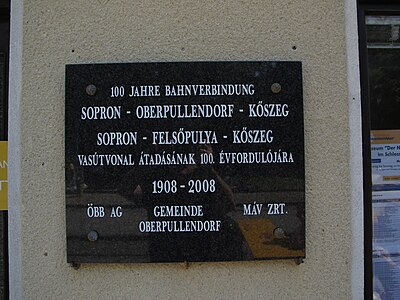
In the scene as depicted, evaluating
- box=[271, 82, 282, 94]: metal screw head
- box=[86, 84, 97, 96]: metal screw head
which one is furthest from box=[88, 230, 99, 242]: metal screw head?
box=[271, 82, 282, 94]: metal screw head

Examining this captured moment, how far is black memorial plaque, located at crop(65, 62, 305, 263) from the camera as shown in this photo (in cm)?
221

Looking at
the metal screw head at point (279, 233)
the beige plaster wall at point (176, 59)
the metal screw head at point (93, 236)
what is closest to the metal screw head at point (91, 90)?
the beige plaster wall at point (176, 59)

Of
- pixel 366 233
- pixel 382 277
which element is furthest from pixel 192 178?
pixel 382 277

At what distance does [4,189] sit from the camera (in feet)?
8.20

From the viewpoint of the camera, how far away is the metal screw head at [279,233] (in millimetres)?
2207

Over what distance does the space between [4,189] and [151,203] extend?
3.21 feet

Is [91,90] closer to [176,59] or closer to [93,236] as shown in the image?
[176,59]

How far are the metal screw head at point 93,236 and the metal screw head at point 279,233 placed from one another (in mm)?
971

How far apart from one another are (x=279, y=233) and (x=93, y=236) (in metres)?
1.01

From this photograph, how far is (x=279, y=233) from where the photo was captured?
87.0 inches

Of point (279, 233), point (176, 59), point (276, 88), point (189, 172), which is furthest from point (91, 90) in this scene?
point (279, 233)

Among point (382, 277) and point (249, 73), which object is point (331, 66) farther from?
point (382, 277)

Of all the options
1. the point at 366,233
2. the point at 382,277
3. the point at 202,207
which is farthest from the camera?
the point at 382,277

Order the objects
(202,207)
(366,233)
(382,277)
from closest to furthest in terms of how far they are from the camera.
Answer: (202,207)
(366,233)
(382,277)
